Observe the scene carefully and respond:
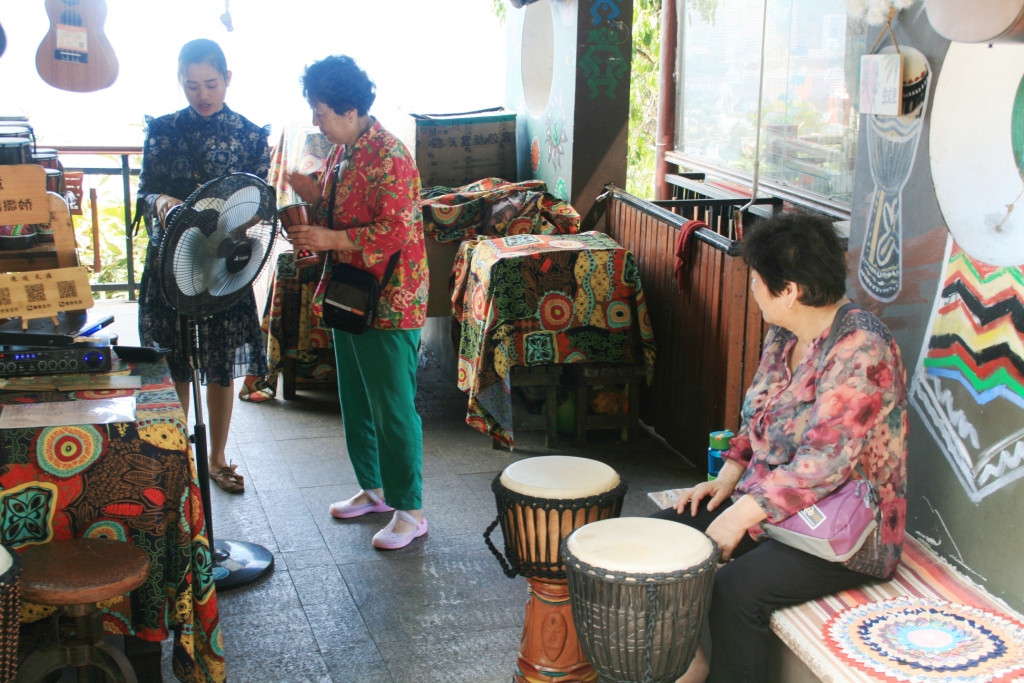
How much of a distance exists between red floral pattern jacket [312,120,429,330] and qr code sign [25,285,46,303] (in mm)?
953

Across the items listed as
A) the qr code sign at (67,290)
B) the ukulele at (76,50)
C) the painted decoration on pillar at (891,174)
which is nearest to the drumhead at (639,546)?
the painted decoration on pillar at (891,174)

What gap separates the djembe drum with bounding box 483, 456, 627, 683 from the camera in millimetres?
2561

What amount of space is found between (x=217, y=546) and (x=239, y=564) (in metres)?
0.12

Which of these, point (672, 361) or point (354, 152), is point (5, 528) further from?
point (672, 361)

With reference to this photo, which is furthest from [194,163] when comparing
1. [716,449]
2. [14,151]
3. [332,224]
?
[716,449]

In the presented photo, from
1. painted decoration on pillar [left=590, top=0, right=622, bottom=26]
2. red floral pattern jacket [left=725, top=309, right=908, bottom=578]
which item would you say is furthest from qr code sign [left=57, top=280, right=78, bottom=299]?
painted decoration on pillar [left=590, top=0, right=622, bottom=26]

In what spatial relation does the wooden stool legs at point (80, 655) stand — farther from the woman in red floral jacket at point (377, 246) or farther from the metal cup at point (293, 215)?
the metal cup at point (293, 215)

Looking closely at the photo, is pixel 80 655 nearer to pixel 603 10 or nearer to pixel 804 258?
pixel 804 258

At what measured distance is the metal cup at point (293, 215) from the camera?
3.25 metres

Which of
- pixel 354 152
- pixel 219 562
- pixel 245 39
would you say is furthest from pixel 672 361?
pixel 245 39

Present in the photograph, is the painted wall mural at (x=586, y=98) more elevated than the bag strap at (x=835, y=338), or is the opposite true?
the painted wall mural at (x=586, y=98)

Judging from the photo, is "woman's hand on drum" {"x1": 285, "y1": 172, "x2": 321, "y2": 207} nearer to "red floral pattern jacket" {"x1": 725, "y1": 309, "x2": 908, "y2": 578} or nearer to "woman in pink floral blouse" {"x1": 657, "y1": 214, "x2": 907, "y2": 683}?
"woman in pink floral blouse" {"x1": 657, "y1": 214, "x2": 907, "y2": 683}

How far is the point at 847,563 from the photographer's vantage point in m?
2.33

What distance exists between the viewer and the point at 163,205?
3.38m
